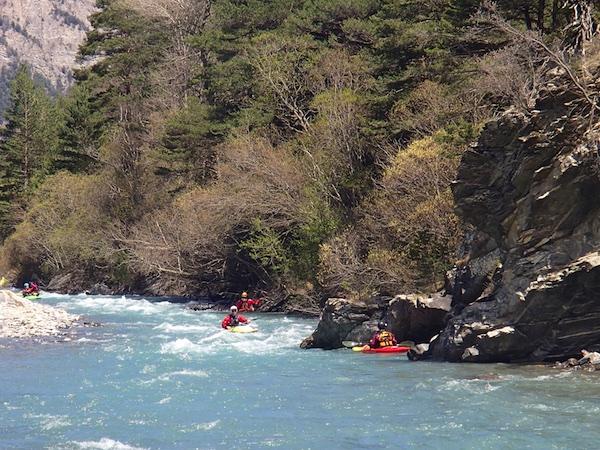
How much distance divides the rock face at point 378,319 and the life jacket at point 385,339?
60cm

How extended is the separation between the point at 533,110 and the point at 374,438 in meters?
9.79

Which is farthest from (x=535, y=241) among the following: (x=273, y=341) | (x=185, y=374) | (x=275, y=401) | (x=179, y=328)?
(x=179, y=328)

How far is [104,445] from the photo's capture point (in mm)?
13719

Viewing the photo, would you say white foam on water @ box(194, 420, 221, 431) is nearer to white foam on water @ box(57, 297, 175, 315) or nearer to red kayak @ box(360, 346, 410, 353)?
red kayak @ box(360, 346, 410, 353)

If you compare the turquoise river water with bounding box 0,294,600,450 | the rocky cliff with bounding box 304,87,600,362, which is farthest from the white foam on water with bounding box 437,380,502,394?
the rocky cliff with bounding box 304,87,600,362

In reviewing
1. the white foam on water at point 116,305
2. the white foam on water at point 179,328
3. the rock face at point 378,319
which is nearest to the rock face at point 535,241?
the rock face at point 378,319

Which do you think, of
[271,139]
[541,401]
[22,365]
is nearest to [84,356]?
[22,365]

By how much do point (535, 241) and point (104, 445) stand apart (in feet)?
35.4

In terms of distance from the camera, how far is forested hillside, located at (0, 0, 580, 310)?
28094 millimetres

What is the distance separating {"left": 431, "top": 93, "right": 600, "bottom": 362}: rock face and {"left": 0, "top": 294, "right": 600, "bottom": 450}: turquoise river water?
0.94 metres

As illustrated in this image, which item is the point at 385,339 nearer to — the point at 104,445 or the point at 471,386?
the point at 471,386

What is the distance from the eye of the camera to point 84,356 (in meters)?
23.8

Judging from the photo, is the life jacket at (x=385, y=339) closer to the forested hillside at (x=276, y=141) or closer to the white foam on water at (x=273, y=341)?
the white foam on water at (x=273, y=341)

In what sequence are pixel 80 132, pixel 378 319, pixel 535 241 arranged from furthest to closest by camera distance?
pixel 80 132 < pixel 378 319 < pixel 535 241
